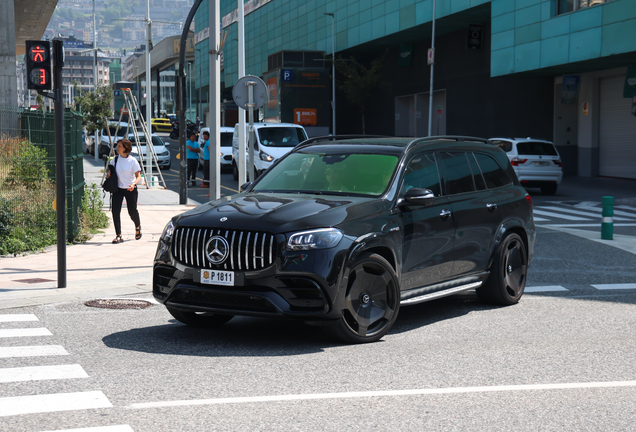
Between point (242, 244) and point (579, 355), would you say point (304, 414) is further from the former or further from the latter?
point (579, 355)

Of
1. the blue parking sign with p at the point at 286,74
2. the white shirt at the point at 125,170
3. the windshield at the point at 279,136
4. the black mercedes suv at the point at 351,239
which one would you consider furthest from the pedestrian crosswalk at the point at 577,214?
the blue parking sign with p at the point at 286,74

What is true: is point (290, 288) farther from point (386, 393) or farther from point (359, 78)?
point (359, 78)

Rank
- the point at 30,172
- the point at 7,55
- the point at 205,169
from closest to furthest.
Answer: the point at 30,172 → the point at 7,55 → the point at 205,169

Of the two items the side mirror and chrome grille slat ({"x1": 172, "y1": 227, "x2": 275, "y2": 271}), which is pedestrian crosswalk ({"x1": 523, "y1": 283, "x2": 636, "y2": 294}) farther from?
chrome grille slat ({"x1": 172, "y1": 227, "x2": 275, "y2": 271})

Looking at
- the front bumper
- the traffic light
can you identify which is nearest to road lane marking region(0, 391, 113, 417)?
the front bumper

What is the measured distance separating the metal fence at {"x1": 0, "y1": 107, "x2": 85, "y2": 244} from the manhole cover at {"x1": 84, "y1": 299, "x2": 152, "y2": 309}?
4.30 metres

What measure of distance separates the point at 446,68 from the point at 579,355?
43.2 metres

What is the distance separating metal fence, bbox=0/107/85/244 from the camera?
489 inches

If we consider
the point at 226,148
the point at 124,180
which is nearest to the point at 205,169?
the point at 226,148

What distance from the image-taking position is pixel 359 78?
56.2 m

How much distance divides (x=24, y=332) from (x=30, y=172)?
6.33 m

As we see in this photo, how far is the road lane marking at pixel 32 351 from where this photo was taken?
6242 millimetres

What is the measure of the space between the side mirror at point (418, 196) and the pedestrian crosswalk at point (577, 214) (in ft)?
36.1

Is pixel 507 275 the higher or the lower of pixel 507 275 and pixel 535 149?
the lower
